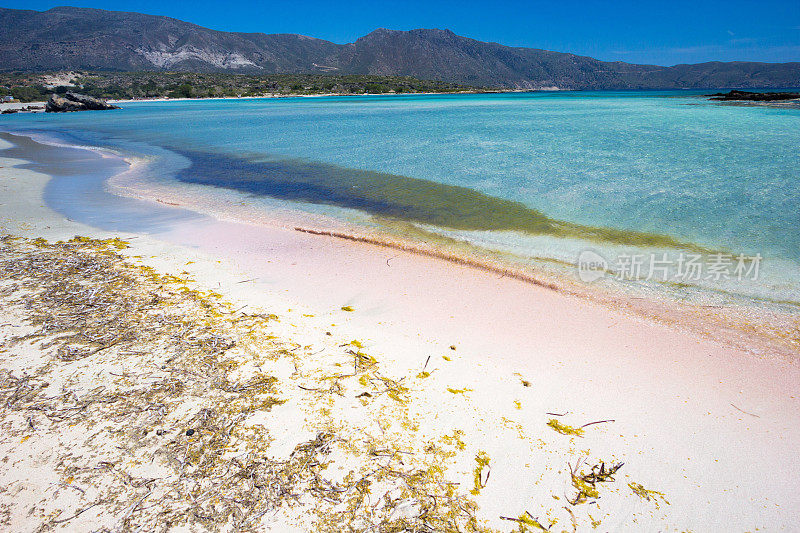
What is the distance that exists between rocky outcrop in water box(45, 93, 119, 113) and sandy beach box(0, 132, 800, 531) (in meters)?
62.9

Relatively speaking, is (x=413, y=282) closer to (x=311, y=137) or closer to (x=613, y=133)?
(x=311, y=137)

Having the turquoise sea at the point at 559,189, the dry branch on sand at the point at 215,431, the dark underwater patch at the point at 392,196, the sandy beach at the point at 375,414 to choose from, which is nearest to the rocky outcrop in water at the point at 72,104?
the turquoise sea at the point at 559,189

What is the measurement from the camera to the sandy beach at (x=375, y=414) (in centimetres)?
225

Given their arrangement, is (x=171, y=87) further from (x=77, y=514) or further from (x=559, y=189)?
(x=77, y=514)

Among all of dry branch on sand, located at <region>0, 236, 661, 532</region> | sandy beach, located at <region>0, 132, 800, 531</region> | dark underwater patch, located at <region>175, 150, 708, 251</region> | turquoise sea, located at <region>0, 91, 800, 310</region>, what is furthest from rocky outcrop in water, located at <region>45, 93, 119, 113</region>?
dry branch on sand, located at <region>0, 236, 661, 532</region>

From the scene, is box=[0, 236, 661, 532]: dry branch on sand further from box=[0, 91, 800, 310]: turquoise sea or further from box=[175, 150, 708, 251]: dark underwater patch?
box=[175, 150, 708, 251]: dark underwater patch

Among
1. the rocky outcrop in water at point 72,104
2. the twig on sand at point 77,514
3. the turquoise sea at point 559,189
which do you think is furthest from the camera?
the rocky outcrop in water at point 72,104

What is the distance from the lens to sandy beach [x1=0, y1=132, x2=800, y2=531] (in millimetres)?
2254

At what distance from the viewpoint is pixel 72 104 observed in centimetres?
5150

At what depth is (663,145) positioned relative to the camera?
16844 mm

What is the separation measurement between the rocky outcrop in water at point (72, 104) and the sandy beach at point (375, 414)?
62.9 m

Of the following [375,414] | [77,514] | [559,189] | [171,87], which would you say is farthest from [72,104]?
[375,414]

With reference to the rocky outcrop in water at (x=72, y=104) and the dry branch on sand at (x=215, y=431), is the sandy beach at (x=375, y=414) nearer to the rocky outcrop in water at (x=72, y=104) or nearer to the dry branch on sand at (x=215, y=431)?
the dry branch on sand at (x=215, y=431)

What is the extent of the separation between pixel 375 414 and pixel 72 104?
6884 cm
